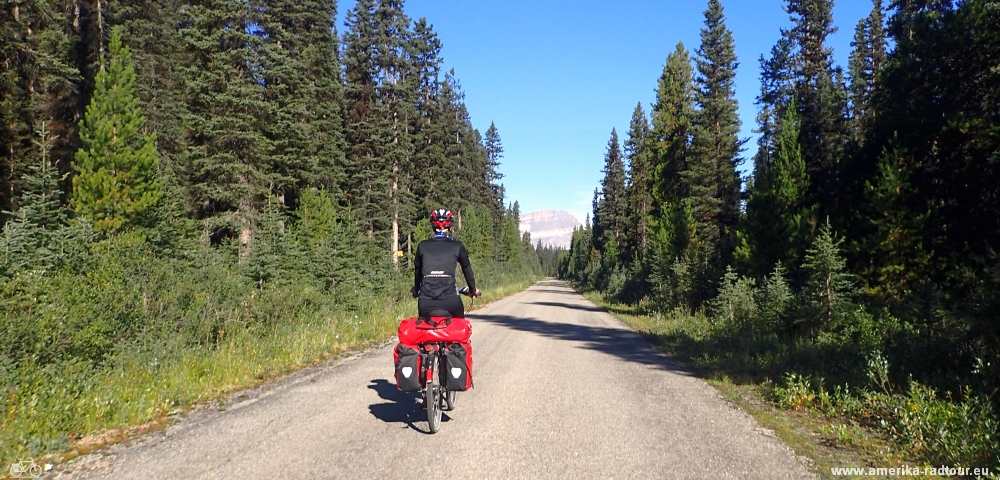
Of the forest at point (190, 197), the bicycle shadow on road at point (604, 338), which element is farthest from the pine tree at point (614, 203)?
the bicycle shadow on road at point (604, 338)

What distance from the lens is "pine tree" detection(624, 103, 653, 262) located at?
44000mm

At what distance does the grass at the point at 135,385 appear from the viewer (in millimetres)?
5281

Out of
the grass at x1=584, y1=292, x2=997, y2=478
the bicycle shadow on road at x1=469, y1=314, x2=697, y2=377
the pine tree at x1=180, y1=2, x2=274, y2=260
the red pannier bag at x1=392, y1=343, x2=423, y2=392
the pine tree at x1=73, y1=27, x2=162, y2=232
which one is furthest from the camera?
the pine tree at x1=180, y1=2, x2=274, y2=260

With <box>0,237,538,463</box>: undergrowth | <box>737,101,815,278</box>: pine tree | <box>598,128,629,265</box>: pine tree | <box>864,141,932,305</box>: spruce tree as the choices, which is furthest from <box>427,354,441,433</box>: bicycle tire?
<box>598,128,629,265</box>: pine tree

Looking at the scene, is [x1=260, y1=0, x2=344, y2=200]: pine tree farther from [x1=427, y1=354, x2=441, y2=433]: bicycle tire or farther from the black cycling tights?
[x1=427, y1=354, x2=441, y2=433]: bicycle tire

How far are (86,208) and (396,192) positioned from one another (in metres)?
19.1

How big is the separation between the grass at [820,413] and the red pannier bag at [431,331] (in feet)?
12.3

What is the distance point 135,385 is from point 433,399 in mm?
4282

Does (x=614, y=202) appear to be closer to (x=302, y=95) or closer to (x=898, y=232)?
(x=302, y=95)

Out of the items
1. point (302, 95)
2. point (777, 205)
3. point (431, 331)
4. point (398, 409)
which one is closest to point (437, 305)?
point (431, 331)

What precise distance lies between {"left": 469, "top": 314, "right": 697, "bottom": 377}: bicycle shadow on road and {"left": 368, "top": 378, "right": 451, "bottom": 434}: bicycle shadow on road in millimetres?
5401

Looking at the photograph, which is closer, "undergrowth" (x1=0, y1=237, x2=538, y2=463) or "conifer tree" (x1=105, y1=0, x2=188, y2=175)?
"undergrowth" (x1=0, y1=237, x2=538, y2=463)

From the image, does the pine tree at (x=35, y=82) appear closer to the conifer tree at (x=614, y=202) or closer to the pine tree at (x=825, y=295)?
the pine tree at (x=825, y=295)

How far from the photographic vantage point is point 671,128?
38312 mm
